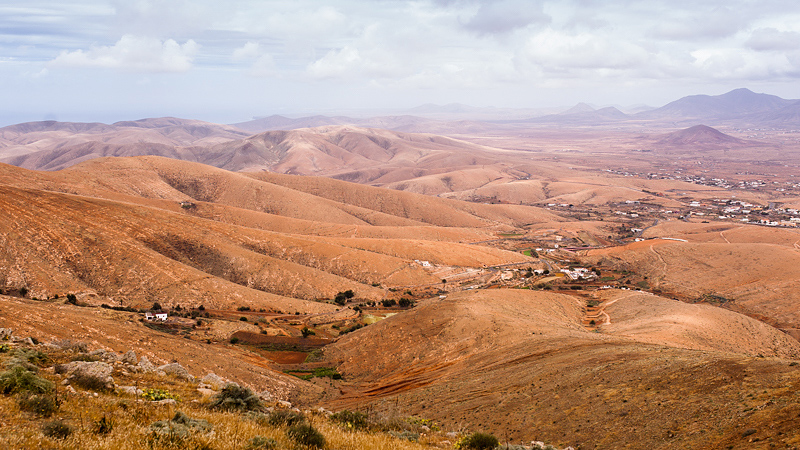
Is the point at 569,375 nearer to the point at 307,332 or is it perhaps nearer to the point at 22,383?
the point at 22,383

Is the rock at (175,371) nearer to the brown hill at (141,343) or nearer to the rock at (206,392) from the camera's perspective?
the rock at (206,392)

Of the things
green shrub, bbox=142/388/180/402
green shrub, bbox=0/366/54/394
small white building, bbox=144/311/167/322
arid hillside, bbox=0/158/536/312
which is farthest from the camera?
arid hillside, bbox=0/158/536/312

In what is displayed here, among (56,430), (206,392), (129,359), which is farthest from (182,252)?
(56,430)

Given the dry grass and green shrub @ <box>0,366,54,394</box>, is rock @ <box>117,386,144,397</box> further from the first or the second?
green shrub @ <box>0,366,54,394</box>

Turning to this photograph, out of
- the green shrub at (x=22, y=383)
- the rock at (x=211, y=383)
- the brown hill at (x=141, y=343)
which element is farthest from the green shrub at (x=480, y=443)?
the brown hill at (x=141, y=343)

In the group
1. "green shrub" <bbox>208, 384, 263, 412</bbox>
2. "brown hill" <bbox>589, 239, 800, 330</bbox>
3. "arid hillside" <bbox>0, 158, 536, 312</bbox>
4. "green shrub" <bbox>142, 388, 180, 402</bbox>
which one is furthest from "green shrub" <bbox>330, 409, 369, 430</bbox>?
"brown hill" <bbox>589, 239, 800, 330</bbox>
